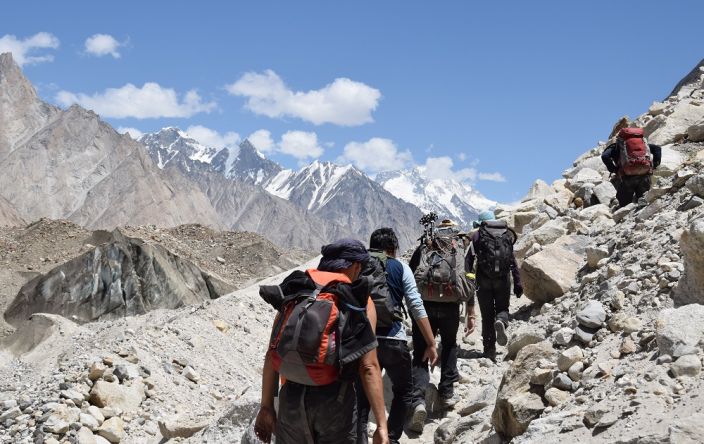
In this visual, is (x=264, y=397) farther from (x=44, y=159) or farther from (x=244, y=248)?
(x=44, y=159)

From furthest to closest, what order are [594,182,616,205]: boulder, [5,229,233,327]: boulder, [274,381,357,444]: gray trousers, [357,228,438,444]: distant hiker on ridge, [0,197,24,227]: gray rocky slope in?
1. [0,197,24,227]: gray rocky slope
2. [5,229,233,327]: boulder
3. [594,182,616,205]: boulder
4. [357,228,438,444]: distant hiker on ridge
5. [274,381,357,444]: gray trousers

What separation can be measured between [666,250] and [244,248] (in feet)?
108

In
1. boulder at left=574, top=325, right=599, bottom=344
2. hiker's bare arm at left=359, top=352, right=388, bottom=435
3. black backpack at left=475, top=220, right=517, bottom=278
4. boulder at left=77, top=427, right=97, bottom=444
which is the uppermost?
black backpack at left=475, top=220, right=517, bottom=278

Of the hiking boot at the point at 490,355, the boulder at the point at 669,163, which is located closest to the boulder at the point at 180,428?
the hiking boot at the point at 490,355

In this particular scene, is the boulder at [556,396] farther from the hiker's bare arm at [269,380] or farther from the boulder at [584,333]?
the hiker's bare arm at [269,380]

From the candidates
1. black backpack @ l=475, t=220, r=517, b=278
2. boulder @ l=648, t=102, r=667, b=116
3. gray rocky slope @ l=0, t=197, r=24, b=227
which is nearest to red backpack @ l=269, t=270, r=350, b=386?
black backpack @ l=475, t=220, r=517, b=278

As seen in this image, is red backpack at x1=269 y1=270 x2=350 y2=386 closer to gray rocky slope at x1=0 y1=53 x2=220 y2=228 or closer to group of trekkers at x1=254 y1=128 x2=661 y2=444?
group of trekkers at x1=254 y1=128 x2=661 y2=444

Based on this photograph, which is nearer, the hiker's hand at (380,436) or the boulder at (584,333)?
the hiker's hand at (380,436)

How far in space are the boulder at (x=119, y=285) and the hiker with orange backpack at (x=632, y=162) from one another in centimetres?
1302

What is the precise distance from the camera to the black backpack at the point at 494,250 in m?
8.03

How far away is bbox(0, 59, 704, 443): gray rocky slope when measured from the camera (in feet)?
15.4

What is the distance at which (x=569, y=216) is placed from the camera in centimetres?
1259

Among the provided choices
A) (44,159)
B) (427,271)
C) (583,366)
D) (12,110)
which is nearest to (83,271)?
(427,271)

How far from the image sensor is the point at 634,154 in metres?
10.6
